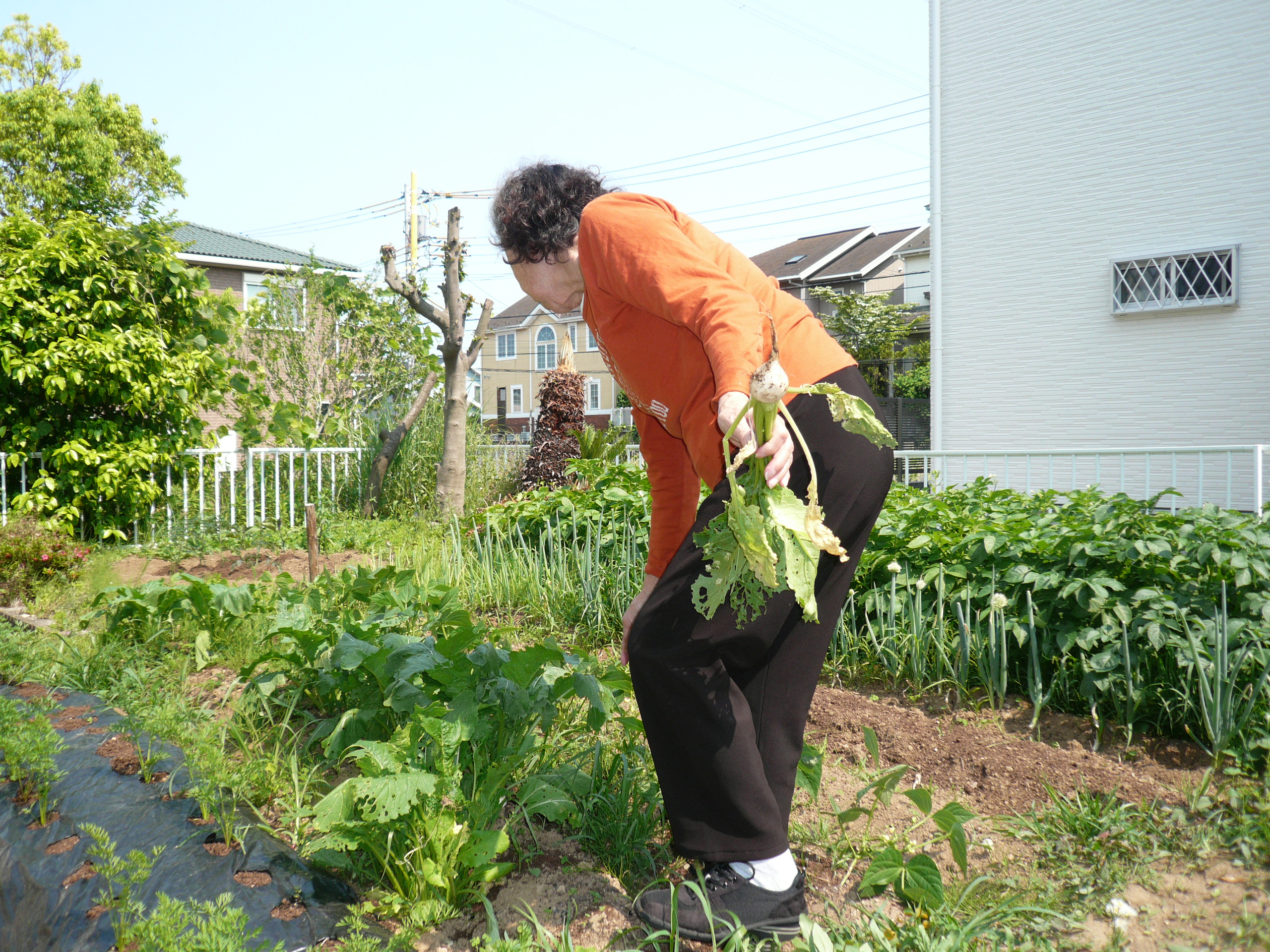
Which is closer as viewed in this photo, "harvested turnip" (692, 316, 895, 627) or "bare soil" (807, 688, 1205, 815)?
"harvested turnip" (692, 316, 895, 627)

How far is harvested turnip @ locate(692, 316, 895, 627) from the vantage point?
3.76ft

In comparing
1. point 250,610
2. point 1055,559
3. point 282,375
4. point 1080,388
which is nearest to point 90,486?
point 250,610

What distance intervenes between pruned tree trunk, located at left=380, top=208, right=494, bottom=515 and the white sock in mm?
6518

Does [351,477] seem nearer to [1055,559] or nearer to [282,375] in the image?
[282,375]

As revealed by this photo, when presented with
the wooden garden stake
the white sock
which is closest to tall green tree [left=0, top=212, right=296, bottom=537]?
the wooden garden stake

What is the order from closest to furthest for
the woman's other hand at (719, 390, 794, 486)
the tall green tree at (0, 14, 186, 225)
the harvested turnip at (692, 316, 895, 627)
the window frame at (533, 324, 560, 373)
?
the harvested turnip at (692, 316, 895, 627) → the woman's other hand at (719, 390, 794, 486) → the tall green tree at (0, 14, 186, 225) → the window frame at (533, 324, 560, 373)

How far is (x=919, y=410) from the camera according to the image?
17.5m

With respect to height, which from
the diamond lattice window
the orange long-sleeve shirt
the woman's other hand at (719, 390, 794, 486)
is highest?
the diamond lattice window

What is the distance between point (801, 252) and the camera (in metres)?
31.6

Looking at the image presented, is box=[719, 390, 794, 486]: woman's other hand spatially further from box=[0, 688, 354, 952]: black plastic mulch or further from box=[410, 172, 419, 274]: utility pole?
box=[410, 172, 419, 274]: utility pole

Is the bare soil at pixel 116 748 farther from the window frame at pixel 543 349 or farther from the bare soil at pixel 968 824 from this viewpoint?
the window frame at pixel 543 349

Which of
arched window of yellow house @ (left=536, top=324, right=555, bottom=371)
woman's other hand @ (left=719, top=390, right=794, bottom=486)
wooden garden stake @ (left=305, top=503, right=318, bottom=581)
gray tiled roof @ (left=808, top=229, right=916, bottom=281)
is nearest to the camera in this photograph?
woman's other hand @ (left=719, top=390, right=794, bottom=486)

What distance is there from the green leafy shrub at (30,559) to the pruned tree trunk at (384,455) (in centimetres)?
341

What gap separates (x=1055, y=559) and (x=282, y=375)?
35.0ft
